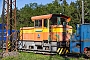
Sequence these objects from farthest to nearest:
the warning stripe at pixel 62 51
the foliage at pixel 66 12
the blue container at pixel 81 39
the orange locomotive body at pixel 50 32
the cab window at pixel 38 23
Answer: the foliage at pixel 66 12 < the cab window at pixel 38 23 < the orange locomotive body at pixel 50 32 < the warning stripe at pixel 62 51 < the blue container at pixel 81 39

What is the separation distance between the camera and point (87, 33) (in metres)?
14.2

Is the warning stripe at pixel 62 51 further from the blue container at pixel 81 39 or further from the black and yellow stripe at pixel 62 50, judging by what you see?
the blue container at pixel 81 39

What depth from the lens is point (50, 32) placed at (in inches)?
658

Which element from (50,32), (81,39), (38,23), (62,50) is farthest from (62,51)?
(38,23)

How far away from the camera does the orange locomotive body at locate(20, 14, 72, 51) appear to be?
16516 millimetres

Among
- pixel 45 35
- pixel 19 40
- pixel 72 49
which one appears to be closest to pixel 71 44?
pixel 72 49

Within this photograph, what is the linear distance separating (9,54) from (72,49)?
4.66 m

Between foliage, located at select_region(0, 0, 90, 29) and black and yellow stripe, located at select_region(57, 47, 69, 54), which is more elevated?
foliage, located at select_region(0, 0, 90, 29)

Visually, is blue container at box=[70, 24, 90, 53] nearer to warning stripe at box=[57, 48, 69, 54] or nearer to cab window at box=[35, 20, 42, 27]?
warning stripe at box=[57, 48, 69, 54]

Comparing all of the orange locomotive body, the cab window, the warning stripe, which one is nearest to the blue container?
the warning stripe

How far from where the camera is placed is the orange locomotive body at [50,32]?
16.5 m

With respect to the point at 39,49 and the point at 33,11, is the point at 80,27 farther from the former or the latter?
the point at 33,11

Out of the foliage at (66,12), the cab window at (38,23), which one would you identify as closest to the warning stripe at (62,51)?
the cab window at (38,23)

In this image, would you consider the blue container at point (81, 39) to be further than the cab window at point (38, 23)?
No
